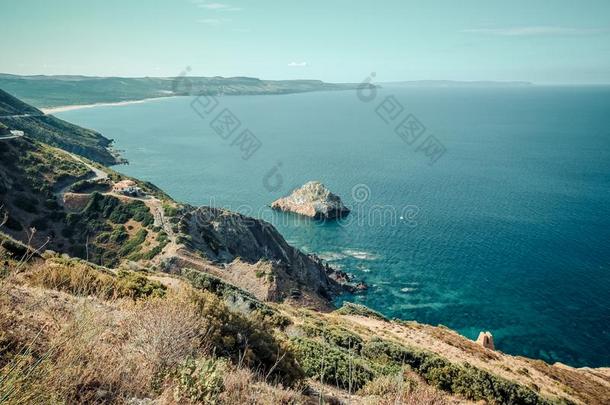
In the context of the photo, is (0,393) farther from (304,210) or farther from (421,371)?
(304,210)

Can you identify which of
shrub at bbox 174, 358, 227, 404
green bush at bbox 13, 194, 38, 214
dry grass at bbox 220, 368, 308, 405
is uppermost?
shrub at bbox 174, 358, 227, 404

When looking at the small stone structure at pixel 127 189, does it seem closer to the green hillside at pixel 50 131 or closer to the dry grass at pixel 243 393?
the dry grass at pixel 243 393

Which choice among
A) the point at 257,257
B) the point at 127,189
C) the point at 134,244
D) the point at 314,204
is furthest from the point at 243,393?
the point at 314,204

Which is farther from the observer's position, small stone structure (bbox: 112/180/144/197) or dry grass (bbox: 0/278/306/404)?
small stone structure (bbox: 112/180/144/197)

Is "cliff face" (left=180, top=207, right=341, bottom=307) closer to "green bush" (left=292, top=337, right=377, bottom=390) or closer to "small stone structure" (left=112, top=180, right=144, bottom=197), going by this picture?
"small stone structure" (left=112, top=180, right=144, bottom=197)

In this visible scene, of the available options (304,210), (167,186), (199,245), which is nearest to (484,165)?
(304,210)

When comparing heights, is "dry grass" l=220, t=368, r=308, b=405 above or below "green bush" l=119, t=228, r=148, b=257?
above

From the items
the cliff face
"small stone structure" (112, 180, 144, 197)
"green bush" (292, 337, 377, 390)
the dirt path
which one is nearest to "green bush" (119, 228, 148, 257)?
the cliff face
